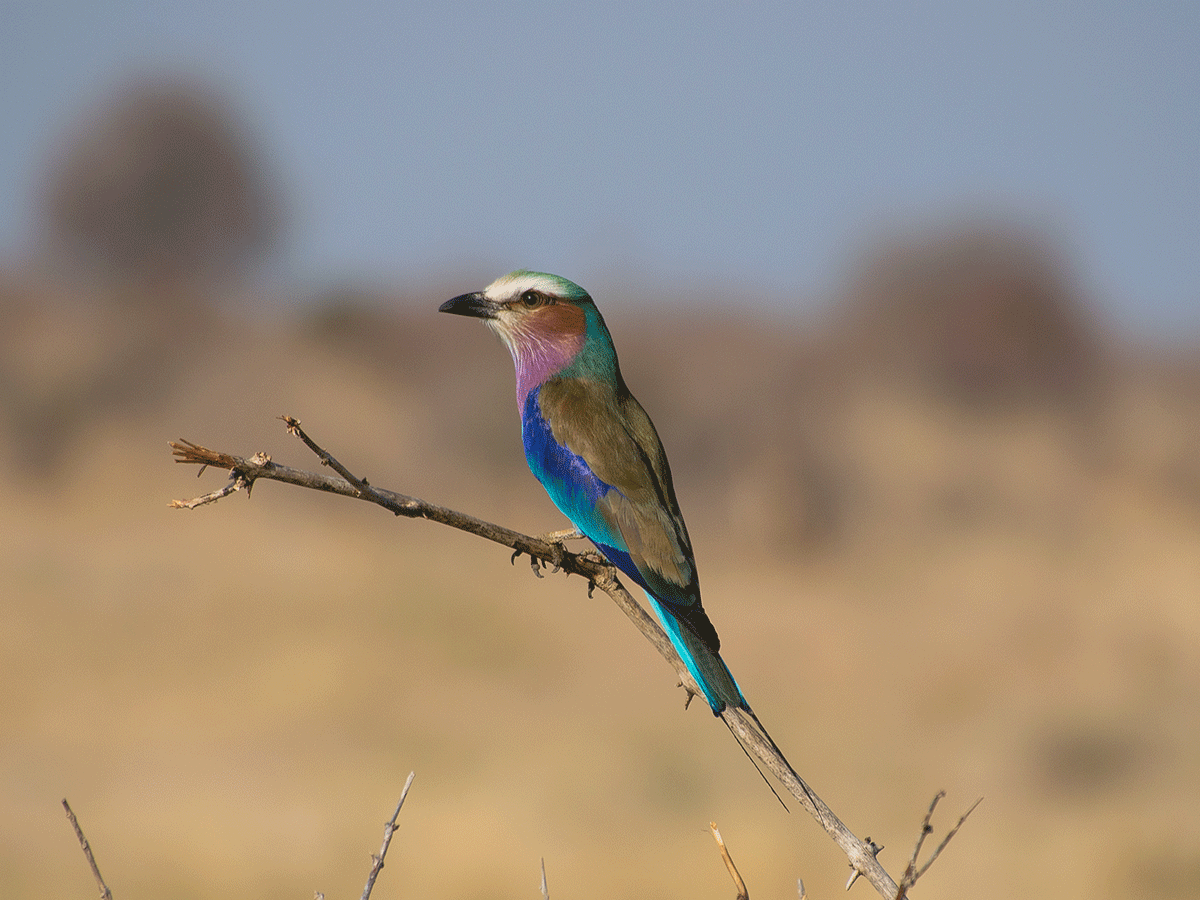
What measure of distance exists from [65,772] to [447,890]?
683cm

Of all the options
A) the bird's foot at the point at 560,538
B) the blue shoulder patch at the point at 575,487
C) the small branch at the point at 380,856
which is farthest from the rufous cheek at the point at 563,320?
the small branch at the point at 380,856

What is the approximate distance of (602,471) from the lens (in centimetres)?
435

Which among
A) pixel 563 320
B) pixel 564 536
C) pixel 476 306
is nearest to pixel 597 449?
pixel 564 536

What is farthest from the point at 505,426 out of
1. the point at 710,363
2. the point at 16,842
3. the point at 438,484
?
the point at 16,842

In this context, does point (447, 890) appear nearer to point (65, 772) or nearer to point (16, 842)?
point (16, 842)

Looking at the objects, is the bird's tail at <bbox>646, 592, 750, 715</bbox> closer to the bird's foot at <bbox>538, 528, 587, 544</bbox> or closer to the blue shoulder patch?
the blue shoulder patch

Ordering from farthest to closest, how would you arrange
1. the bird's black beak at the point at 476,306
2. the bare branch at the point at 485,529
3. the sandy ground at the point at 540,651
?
the sandy ground at the point at 540,651 → the bird's black beak at the point at 476,306 → the bare branch at the point at 485,529

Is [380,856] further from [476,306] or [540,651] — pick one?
[540,651]

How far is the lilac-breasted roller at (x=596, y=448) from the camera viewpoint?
389 cm

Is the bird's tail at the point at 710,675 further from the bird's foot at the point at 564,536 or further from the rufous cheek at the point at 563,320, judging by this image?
the rufous cheek at the point at 563,320

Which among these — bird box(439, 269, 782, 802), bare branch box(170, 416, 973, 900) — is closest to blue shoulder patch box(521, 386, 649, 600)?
bird box(439, 269, 782, 802)

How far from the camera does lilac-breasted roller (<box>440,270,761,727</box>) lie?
3889 millimetres

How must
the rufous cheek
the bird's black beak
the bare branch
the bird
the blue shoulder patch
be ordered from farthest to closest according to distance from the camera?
the bird's black beak
the rufous cheek
the blue shoulder patch
the bird
the bare branch

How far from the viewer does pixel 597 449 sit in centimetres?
441
